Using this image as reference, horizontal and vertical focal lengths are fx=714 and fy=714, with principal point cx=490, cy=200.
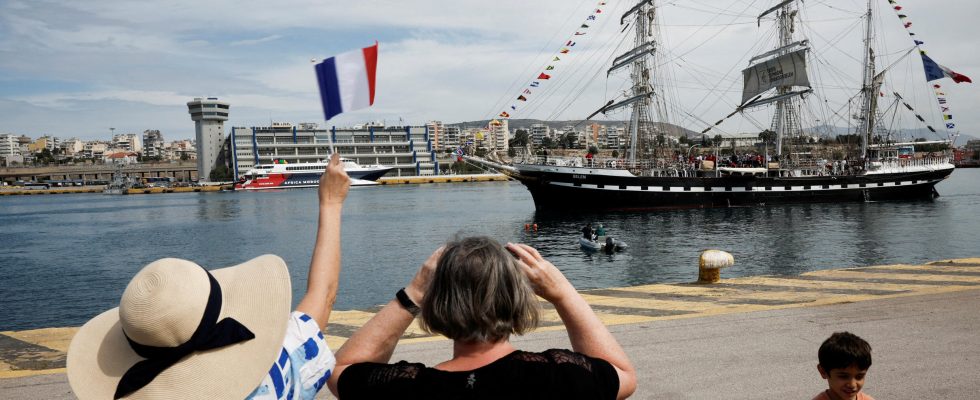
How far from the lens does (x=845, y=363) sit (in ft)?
10.2

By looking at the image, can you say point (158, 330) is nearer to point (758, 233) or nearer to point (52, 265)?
point (52, 265)

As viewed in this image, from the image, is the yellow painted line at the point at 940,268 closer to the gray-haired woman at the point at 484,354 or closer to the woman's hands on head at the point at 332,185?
the gray-haired woman at the point at 484,354

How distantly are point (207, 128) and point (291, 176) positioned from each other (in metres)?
56.7

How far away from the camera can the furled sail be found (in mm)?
62375

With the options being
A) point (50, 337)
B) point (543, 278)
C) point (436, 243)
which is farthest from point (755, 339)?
point (436, 243)

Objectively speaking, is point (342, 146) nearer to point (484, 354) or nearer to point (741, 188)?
point (741, 188)

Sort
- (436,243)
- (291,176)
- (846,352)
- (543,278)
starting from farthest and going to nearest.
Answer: (291,176) → (436,243) → (846,352) → (543,278)

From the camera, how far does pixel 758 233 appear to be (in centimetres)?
3534

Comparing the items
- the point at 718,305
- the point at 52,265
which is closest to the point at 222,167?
the point at 52,265

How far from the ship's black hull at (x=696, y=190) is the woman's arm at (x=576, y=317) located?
168 feet

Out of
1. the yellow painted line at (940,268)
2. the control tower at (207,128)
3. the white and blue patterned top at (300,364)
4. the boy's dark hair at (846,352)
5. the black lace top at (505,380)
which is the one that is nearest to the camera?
the black lace top at (505,380)

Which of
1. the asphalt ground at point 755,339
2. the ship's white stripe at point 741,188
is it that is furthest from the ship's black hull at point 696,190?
the asphalt ground at point 755,339

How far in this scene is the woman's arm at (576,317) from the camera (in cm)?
220

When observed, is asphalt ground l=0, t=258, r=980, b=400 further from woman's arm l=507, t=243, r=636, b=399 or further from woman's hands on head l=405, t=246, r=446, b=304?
woman's hands on head l=405, t=246, r=446, b=304
